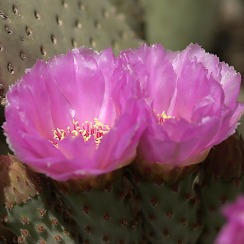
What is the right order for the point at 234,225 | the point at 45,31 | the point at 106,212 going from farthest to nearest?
the point at 45,31, the point at 106,212, the point at 234,225

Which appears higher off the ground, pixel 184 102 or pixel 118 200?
pixel 184 102

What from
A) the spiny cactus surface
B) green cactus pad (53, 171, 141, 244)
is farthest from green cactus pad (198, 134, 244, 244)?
the spiny cactus surface

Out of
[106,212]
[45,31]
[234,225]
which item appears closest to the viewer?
[234,225]

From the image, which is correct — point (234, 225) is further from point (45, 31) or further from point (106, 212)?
point (45, 31)

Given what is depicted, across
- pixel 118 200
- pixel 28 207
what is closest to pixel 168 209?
pixel 118 200

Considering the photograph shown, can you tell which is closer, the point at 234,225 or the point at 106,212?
the point at 234,225

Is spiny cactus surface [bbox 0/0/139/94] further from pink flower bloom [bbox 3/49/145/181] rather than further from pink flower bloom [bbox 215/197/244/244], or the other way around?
pink flower bloom [bbox 215/197/244/244]

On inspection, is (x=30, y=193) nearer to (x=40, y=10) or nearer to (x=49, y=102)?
(x=49, y=102)

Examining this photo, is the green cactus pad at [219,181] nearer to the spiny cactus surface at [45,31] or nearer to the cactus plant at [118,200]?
the cactus plant at [118,200]
